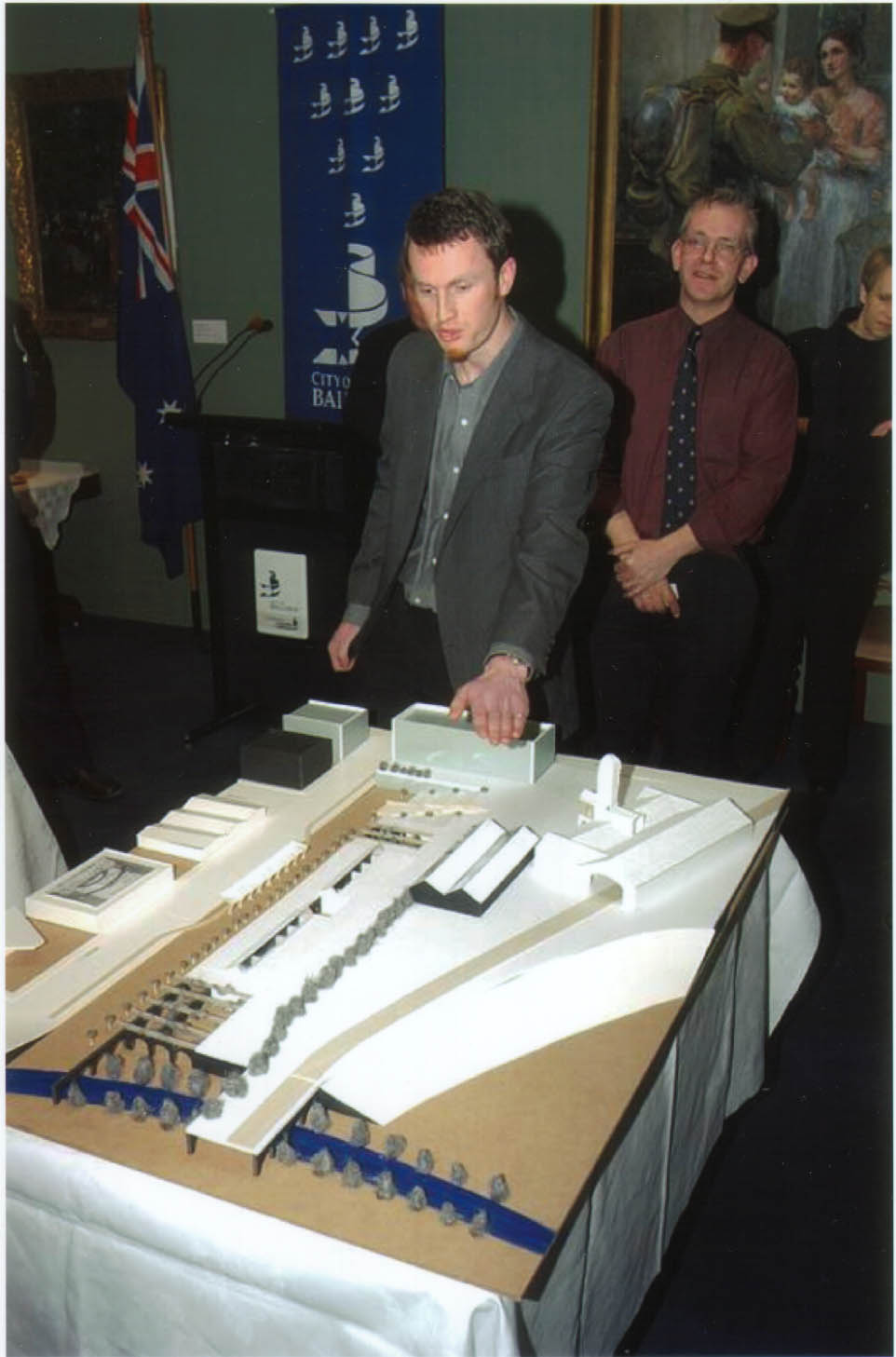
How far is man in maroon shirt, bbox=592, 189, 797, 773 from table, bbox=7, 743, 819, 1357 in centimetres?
146

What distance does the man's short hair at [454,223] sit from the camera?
6.37ft

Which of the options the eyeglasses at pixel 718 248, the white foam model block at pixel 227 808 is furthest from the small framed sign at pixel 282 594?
the white foam model block at pixel 227 808

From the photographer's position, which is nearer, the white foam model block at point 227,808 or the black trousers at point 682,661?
the white foam model block at point 227,808

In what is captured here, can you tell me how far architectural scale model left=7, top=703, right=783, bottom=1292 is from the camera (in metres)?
1.07

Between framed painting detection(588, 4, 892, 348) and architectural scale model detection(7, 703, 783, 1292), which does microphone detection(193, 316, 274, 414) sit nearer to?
framed painting detection(588, 4, 892, 348)

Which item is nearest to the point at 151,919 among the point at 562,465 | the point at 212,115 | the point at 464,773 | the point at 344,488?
the point at 464,773

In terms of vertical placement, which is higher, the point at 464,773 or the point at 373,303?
the point at 373,303

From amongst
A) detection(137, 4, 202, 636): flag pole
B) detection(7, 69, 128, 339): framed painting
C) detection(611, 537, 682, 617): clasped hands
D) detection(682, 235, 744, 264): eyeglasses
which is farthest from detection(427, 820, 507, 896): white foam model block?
detection(7, 69, 128, 339): framed painting

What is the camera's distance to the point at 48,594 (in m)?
4.09

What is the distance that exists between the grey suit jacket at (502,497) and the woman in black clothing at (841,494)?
131cm

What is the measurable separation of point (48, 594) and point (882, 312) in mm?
2797

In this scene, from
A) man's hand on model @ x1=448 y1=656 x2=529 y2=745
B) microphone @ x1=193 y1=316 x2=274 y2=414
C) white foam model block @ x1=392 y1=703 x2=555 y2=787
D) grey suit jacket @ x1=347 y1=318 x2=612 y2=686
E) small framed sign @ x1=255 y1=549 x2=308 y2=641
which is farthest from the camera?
microphone @ x1=193 y1=316 x2=274 y2=414

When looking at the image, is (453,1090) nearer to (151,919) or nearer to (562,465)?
(151,919)

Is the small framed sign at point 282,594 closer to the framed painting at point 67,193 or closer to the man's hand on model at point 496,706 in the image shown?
the framed painting at point 67,193
